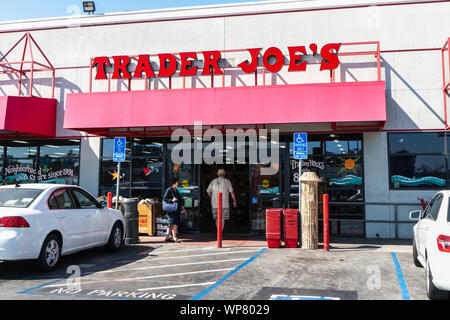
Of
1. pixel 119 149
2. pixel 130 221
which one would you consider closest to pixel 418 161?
pixel 130 221

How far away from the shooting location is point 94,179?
44.5ft

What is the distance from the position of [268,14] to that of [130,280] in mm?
9808

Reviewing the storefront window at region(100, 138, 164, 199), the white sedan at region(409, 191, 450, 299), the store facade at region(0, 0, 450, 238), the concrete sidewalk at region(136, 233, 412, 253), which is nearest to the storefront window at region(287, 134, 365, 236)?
the store facade at region(0, 0, 450, 238)

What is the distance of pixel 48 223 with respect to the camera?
7137mm

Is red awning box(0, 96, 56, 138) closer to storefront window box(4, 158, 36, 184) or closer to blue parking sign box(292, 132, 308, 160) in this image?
storefront window box(4, 158, 36, 184)

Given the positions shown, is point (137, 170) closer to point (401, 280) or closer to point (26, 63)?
point (26, 63)

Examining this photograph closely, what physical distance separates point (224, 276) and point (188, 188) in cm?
637

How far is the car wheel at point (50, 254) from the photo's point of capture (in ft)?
22.9

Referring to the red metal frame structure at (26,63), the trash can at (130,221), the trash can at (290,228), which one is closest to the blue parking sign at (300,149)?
the trash can at (290,228)

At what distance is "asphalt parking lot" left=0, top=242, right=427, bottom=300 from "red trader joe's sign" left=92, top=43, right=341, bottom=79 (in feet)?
18.6
